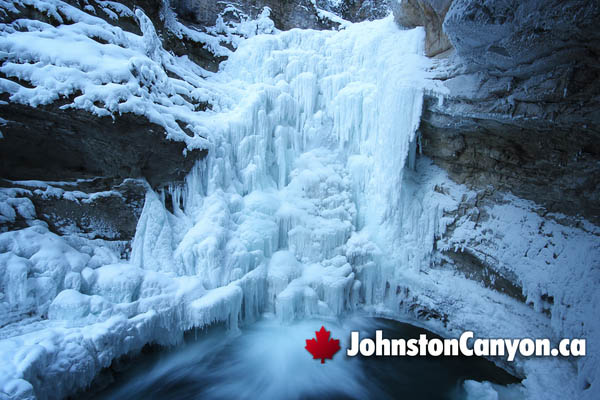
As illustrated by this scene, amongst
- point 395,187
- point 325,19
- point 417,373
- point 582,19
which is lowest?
point 417,373

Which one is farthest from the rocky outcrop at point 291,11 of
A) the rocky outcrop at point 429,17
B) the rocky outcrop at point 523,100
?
the rocky outcrop at point 523,100

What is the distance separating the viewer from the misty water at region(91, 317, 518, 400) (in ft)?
17.9

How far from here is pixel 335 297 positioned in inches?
287

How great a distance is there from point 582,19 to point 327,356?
6.92m

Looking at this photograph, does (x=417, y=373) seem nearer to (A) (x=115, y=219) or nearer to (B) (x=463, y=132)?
(B) (x=463, y=132)

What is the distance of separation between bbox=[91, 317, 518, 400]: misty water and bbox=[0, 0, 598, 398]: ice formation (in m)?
0.54

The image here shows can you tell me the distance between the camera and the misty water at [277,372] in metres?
5.45

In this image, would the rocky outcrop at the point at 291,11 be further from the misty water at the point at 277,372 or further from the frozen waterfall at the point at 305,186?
the misty water at the point at 277,372

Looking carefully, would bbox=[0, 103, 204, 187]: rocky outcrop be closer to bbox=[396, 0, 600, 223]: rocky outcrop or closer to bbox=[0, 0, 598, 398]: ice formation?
bbox=[0, 0, 598, 398]: ice formation

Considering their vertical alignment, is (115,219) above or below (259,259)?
above

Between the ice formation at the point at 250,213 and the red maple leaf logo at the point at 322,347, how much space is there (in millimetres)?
859

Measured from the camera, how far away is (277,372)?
5.92 meters

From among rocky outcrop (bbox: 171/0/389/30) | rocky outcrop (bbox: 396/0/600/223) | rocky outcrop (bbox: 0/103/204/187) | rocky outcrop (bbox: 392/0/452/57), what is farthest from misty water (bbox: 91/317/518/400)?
rocky outcrop (bbox: 171/0/389/30)

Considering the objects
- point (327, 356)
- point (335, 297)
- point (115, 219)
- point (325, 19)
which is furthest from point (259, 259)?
point (325, 19)
